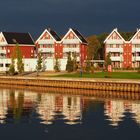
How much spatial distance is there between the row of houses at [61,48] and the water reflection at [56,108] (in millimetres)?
48185

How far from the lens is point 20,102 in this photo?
6425cm

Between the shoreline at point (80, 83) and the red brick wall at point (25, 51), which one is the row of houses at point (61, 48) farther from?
the shoreline at point (80, 83)

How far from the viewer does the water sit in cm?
3962

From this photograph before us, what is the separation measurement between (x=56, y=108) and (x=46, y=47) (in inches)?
2767

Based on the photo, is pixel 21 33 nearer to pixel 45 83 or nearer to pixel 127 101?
pixel 45 83

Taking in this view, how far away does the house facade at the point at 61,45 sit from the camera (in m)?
123

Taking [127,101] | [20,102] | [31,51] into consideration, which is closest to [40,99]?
[20,102]

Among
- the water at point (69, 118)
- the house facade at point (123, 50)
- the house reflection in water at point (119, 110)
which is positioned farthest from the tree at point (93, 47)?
the house reflection in water at point (119, 110)

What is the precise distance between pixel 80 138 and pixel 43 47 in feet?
293

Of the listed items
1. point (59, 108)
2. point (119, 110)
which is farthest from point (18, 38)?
point (119, 110)

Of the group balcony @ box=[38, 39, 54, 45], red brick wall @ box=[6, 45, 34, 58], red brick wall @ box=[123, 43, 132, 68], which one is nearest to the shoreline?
balcony @ box=[38, 39, 54, 45]

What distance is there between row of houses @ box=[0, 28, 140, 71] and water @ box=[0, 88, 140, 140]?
5239 cm

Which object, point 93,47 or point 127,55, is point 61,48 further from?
point 93,47

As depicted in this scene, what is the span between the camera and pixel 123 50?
119812 millimetres
